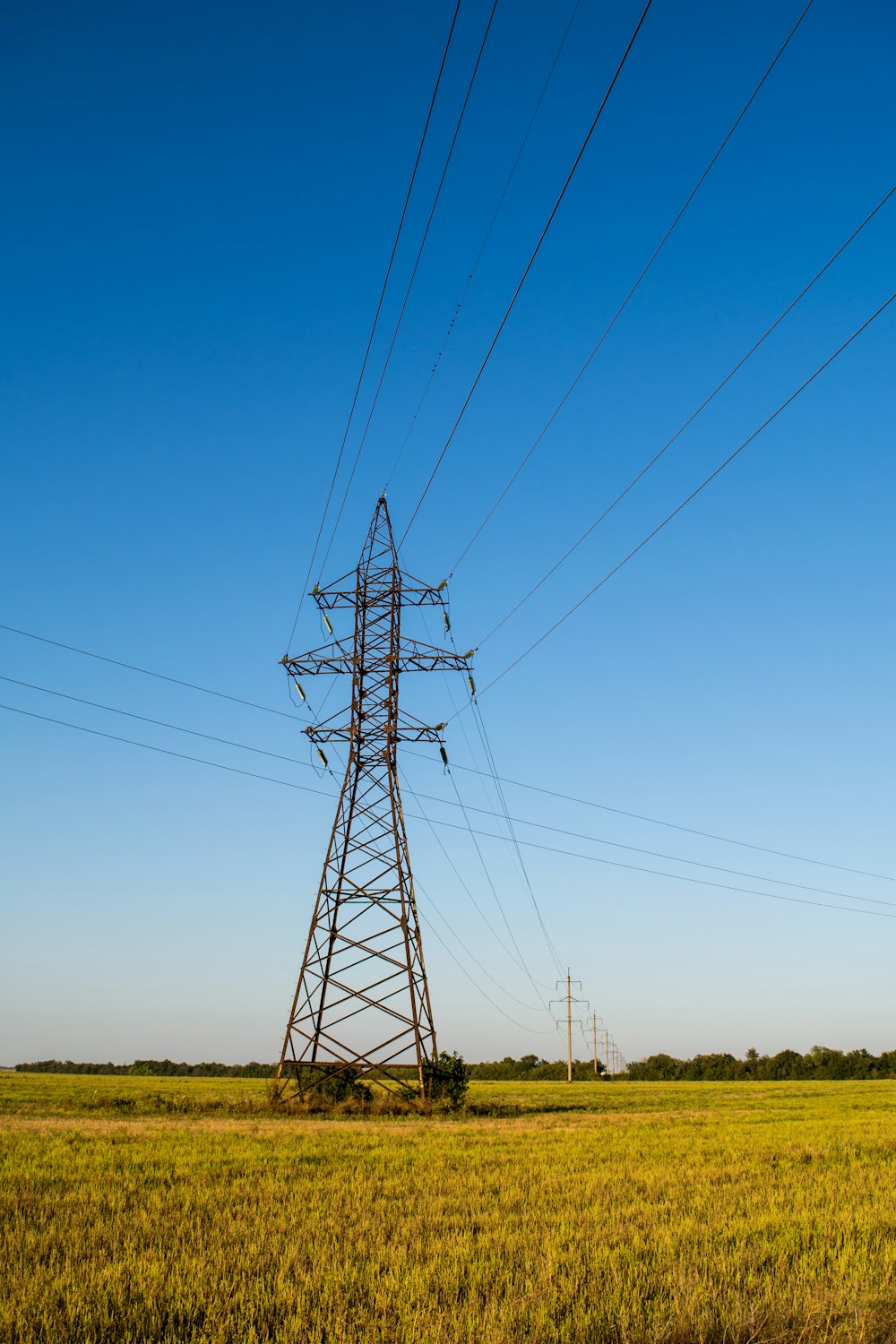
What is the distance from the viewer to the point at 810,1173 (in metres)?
16.0

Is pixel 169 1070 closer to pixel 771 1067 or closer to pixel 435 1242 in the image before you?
pixel 771 1067

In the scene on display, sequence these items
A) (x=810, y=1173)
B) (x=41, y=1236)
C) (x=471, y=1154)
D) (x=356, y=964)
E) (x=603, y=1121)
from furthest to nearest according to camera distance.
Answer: (x=603, y=1121), (x=356, y=964), (x=471, y=1154), (x=810, y=1173), (x=41, y=1236)

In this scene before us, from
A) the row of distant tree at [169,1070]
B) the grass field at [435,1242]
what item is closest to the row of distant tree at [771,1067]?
the row of distant tree at [169,1070]

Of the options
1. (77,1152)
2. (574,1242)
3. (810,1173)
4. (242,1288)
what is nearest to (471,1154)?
(810,1173)

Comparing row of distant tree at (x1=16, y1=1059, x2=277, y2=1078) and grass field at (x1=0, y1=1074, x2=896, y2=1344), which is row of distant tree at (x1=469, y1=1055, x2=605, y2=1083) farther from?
grass field at (x1=0, y1=1074, x2=896, y2=1344)

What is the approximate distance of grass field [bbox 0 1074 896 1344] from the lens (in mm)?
6457

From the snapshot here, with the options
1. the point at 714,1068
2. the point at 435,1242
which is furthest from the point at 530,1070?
the point at 435,1242

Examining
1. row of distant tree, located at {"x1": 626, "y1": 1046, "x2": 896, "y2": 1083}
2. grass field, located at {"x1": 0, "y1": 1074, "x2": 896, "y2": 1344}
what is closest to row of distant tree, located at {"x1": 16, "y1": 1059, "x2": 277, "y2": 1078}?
row of distant tree, located at {"x1": 626, "y1": 1046, "x2": 896, "y2": 1083}

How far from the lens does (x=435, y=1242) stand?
902cm

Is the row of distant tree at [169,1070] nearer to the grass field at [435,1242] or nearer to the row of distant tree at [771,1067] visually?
the row of distant tree at [771,1067]

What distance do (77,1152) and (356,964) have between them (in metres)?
10.9

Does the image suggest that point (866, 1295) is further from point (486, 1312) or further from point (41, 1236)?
point (41, 1236)

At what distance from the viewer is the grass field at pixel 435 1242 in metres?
6.46

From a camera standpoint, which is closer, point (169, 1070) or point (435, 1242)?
point (435, 1242)
